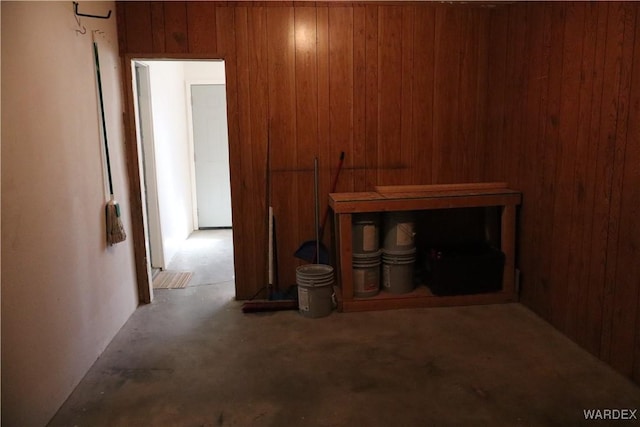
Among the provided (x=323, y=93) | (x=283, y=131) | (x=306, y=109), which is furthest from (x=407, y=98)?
(x=283, y=131)

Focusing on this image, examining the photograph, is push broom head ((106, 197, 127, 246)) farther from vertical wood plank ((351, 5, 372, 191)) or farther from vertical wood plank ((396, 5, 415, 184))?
vertical wood plank ((396, 5, 415, 184))

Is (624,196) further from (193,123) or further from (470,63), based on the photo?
(193,123)

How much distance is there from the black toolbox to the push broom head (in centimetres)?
221

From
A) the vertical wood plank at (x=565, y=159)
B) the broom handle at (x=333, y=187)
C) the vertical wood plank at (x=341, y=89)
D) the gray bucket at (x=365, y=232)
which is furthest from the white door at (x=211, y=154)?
the vertical wood plank at (x=565, y=159)

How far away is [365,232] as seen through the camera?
355 centimetres

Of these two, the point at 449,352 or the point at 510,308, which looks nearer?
the point at 449,352

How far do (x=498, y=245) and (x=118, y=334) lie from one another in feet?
9.44

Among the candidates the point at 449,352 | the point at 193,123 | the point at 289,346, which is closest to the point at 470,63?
the point at 449,352

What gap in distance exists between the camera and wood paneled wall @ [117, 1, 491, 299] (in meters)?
Result: 3.55

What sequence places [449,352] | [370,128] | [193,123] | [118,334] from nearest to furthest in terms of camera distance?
1. [449,352]
2. [118,334]
3. [370,128]
4. [193,123]

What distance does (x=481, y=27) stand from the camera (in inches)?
148

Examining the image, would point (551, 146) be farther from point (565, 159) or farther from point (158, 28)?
point (158, 28)

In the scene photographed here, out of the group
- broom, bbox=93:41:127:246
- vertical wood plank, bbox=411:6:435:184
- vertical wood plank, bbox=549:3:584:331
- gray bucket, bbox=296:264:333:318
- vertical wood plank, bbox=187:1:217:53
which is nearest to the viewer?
vertical wood plank, bbox=549:3:584:331

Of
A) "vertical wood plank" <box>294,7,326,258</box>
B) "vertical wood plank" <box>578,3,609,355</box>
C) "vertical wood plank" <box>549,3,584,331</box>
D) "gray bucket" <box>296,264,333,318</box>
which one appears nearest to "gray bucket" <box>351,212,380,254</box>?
"gray bucket" <box>296,264,333,318</box>
